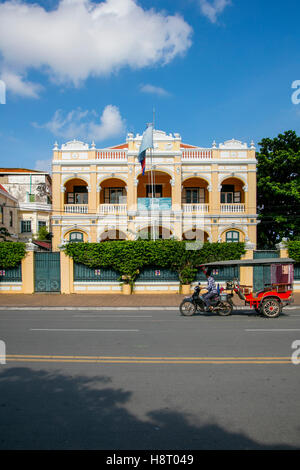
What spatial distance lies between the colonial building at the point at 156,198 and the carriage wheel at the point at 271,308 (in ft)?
48.8

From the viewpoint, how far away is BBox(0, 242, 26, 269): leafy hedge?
1952cm

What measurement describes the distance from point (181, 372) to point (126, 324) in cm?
519

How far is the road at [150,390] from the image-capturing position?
369cm

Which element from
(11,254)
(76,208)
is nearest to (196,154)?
(76,208)

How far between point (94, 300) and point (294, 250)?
42.1 ft

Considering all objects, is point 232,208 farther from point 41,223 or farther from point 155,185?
point 41,223

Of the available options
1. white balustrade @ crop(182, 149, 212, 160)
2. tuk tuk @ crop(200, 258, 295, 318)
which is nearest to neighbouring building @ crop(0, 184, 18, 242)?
white balustrade @ crop(182, 149, 212, 160)

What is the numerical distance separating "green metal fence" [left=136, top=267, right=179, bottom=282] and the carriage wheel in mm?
8280

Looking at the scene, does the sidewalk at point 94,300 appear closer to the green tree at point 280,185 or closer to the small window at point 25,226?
the green tree at point 280,185

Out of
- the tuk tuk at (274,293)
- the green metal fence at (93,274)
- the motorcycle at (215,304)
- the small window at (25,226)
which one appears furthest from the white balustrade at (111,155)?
the motorcycle at (215,304)

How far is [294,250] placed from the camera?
19812 mm

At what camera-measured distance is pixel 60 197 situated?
27359mm

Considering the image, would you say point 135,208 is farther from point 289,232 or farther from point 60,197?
point 289,232

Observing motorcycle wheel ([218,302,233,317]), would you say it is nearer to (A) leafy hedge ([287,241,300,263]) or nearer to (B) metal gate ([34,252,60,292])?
(A) leafy hedge ([287,241,300,263])
